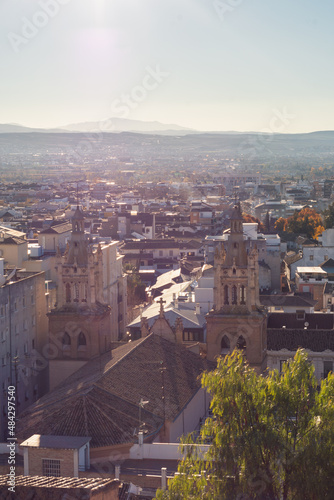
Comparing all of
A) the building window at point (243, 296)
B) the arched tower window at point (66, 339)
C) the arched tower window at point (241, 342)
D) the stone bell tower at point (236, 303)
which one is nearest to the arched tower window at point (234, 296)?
the stone bell tower at point (236, 303)

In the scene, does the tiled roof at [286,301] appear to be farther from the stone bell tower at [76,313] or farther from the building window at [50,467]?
the building window at [50,467]

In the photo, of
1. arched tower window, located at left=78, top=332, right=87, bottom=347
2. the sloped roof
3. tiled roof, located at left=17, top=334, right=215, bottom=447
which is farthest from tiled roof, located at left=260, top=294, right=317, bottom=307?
arched tower window, located at left=78, top=332, right=87, bottom=347

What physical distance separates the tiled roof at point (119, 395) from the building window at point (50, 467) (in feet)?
4.13

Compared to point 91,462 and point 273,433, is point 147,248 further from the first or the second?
point 273,433

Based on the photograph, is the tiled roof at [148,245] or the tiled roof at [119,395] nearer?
the tiled roof at [119,395]

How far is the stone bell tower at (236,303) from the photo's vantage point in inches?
1323

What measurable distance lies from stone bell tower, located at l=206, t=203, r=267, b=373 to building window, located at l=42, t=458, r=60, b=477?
10925 millimetres

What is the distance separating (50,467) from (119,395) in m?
4.20

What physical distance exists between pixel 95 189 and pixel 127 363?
16575cm

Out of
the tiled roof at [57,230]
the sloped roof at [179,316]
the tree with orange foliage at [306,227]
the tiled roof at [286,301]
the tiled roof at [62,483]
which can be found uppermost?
the tiled roof at [62,483]

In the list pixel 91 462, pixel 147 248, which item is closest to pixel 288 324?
pixel 91 462

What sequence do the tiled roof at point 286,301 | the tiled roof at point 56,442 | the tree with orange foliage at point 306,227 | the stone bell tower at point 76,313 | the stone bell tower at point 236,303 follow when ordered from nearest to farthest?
the tiled roof at point 56,442 < the stone bell tower at point 236,303 < the stone bell tower at point 76,313 < the tiled roof at point 286,301 < the tree with orange foliage at point 306,227

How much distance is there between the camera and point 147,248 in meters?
87.0

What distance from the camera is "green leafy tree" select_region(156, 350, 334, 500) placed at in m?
18.8
